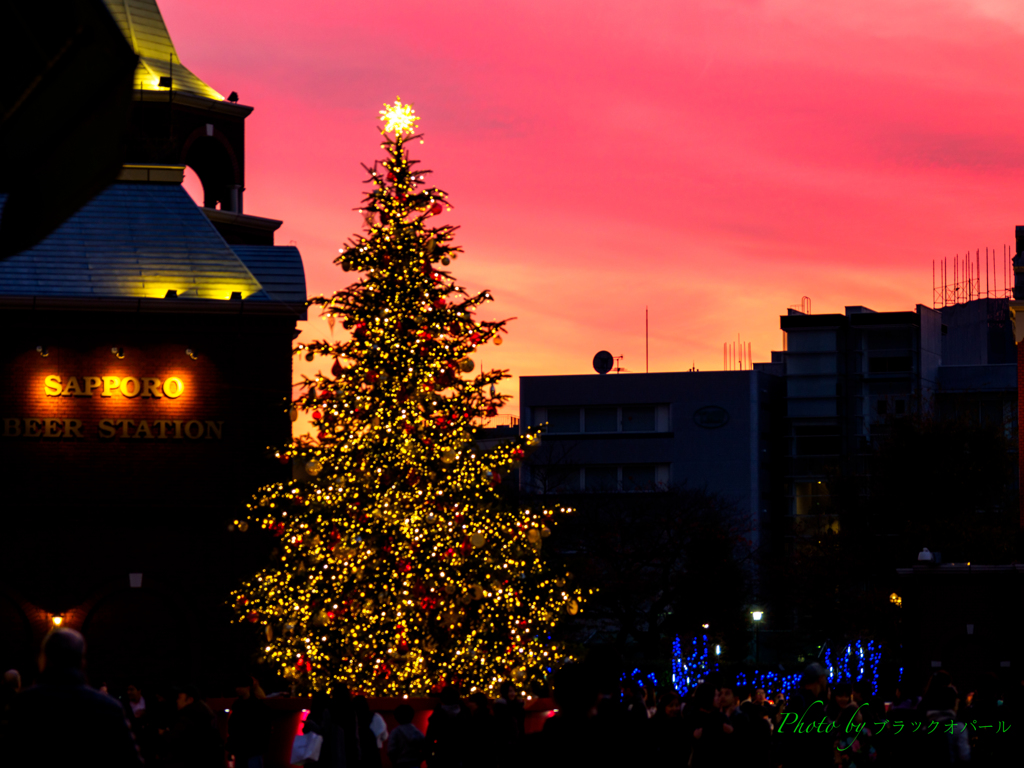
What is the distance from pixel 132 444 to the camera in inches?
1249

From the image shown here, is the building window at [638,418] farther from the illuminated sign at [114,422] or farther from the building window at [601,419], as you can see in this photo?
the illuminated sign at [114,422]

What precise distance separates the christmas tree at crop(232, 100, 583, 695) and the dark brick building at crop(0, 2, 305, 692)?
824 centimetres

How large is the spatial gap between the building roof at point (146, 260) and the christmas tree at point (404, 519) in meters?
9.86

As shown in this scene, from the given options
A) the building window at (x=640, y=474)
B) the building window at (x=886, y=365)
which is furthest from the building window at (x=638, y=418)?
the building window at (x=886, y=365)

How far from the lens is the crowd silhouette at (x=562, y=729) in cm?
550

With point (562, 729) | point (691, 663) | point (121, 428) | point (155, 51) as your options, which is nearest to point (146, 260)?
point (121, 428)

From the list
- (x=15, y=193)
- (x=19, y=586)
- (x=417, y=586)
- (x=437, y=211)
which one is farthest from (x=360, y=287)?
(x=15, y=193)

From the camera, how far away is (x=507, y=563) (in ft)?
74.3

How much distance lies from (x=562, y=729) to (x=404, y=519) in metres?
16.0

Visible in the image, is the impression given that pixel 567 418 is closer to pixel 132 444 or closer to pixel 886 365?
pixel 886 365

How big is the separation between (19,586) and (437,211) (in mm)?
13900

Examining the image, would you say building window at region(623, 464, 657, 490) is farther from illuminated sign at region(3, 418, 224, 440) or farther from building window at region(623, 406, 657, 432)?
illuminated sign at region(3, 418, 224, 440)

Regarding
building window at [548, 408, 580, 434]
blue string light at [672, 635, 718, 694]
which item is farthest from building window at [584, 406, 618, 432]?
blue string light at [672, 635, 718, 694]

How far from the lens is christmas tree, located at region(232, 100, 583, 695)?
22516 millimetres
